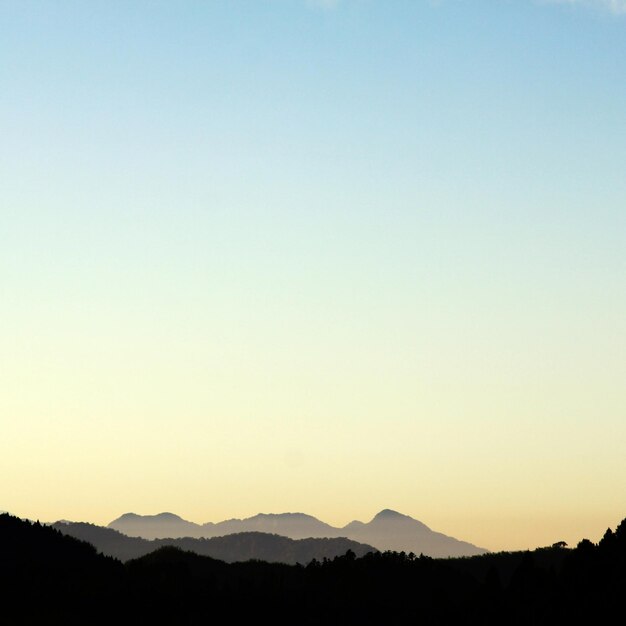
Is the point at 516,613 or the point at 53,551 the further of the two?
the point at 53,551

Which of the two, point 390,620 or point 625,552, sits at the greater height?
point 625,552

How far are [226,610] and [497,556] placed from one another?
26.4 meters

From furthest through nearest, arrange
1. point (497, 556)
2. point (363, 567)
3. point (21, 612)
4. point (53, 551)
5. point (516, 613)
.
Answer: point (497, 556)
point (363, 567)
point (53, 551)
point (516, 613)
point (21, 612)

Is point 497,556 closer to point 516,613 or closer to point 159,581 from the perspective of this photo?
point 516,613

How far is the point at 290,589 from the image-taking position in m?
78.0

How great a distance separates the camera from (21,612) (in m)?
64.8

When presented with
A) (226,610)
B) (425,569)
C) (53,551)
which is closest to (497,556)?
(425,569)

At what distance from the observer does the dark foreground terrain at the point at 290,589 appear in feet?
226

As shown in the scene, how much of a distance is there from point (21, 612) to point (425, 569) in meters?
Result: 31.1

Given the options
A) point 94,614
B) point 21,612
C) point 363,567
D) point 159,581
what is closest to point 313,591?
point 363,567

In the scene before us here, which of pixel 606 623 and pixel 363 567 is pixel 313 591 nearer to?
pixel 363 567

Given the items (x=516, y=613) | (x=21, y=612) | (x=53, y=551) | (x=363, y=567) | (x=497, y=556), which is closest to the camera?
(x=21, y=612)

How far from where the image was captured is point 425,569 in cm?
8319

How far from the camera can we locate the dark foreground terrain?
6881cm
